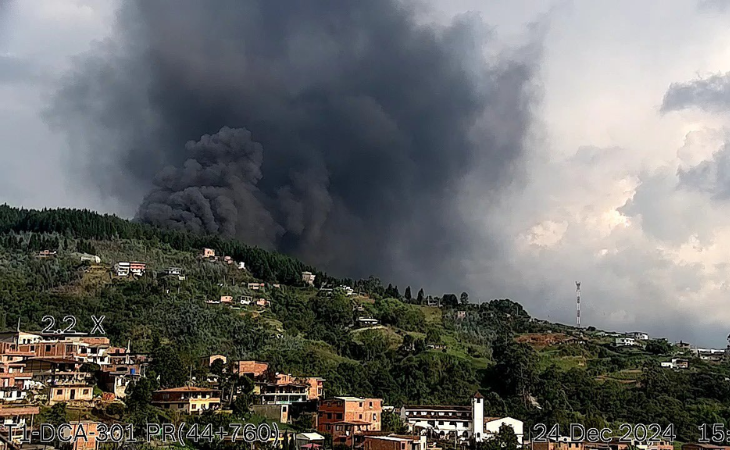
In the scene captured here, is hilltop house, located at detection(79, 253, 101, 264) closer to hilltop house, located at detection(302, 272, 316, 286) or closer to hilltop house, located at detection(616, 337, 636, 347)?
hilltop house, located at detection(302, 272, 316, 286)

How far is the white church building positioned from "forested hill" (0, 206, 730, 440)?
4.75 m

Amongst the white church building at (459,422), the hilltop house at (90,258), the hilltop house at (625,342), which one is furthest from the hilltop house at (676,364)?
the hilltop house at (90,258)

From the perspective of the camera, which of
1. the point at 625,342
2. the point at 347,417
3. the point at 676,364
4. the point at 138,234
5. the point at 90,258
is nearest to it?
the point at 347,417

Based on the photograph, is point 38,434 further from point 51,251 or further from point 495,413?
point 51,251

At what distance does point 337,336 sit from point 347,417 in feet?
112

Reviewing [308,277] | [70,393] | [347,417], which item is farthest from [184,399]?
[308,277]

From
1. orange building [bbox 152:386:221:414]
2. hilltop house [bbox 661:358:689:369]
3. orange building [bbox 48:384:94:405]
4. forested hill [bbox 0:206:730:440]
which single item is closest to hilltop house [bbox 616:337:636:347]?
forested hill [bbox 0:206:730:440]

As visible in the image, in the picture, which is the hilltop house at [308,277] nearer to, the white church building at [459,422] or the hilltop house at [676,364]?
the hilltop house at [676,364]

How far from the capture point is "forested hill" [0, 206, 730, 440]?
64.8 metres

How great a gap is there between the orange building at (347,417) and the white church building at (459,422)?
15.6ft

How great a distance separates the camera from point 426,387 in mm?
67000

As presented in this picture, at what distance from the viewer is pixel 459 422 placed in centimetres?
5475

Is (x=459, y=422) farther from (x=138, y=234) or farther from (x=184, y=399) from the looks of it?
(x=138, y=234)

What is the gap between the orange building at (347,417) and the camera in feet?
155
